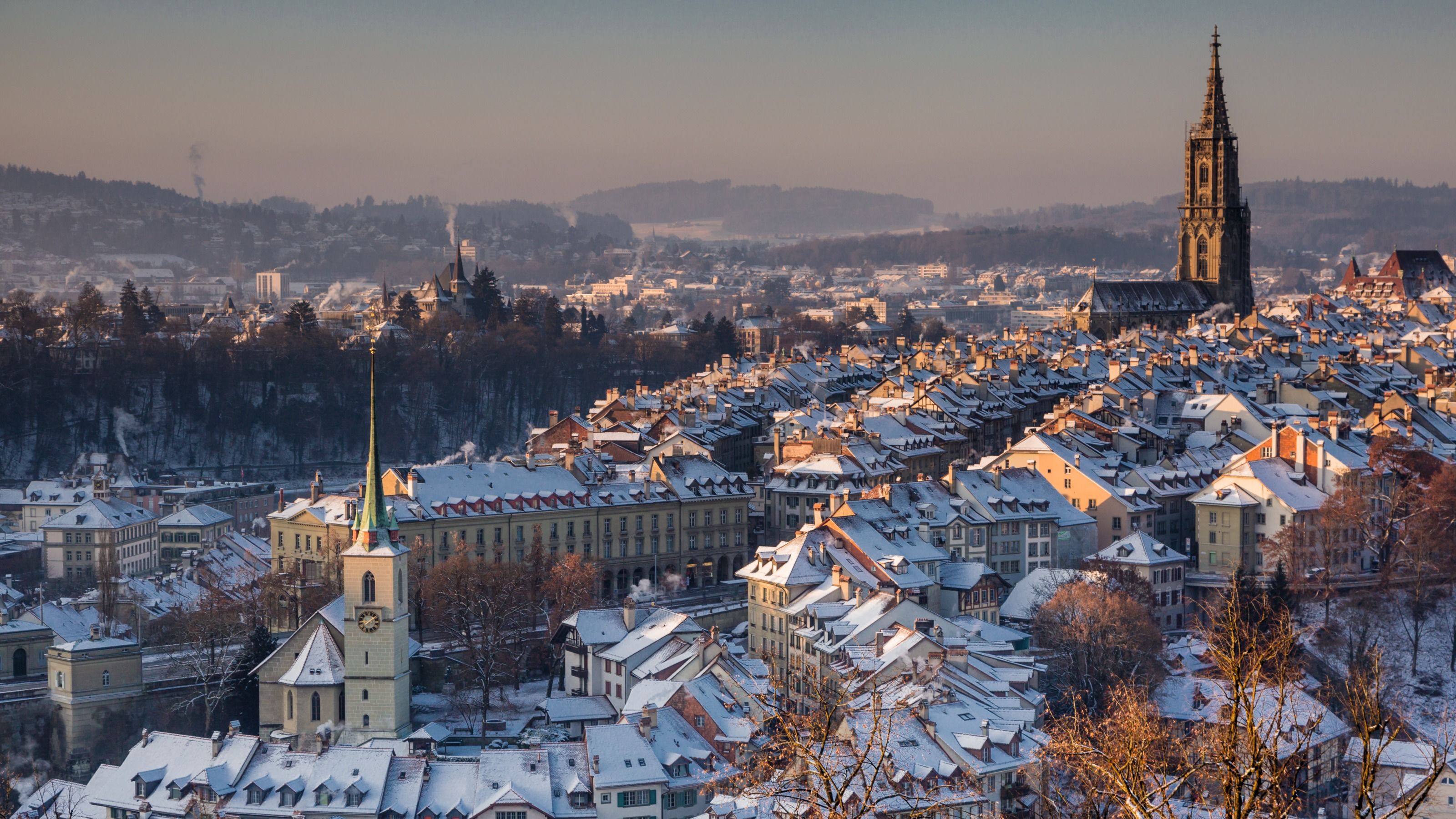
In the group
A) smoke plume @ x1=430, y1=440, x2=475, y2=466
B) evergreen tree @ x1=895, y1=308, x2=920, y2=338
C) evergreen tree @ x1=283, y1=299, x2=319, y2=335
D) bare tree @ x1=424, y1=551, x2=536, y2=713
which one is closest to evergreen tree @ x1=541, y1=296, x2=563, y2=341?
evergreen tree @ x1=283, y1=299, x2=319, y2=335

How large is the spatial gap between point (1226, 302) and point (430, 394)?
1789 inches

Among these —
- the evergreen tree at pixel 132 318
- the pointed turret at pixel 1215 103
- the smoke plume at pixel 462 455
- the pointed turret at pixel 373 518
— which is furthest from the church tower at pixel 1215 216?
the pointed turret at pixel 373 518

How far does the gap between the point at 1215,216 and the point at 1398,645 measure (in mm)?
74684

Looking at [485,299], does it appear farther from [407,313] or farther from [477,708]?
[477,708]

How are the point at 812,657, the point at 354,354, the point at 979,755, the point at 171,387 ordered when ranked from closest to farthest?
the point at 979,755
the point at 812,657
the point at 171,387
the point at 354,354

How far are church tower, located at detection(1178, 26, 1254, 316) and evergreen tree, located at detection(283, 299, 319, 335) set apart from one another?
51.4m

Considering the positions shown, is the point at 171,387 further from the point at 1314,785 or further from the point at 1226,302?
the point at 1314,785

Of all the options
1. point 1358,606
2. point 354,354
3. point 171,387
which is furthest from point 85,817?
point 354,354

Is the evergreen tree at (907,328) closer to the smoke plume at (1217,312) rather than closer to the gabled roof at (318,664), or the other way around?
the smoke plume at (1217,312)

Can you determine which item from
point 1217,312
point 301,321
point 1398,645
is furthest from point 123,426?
point 1398,645

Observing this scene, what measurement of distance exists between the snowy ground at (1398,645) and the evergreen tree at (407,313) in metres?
87.8

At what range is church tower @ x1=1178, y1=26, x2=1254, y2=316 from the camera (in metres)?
119

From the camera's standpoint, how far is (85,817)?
40.5 m

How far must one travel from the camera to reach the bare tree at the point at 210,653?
48.1 metres
